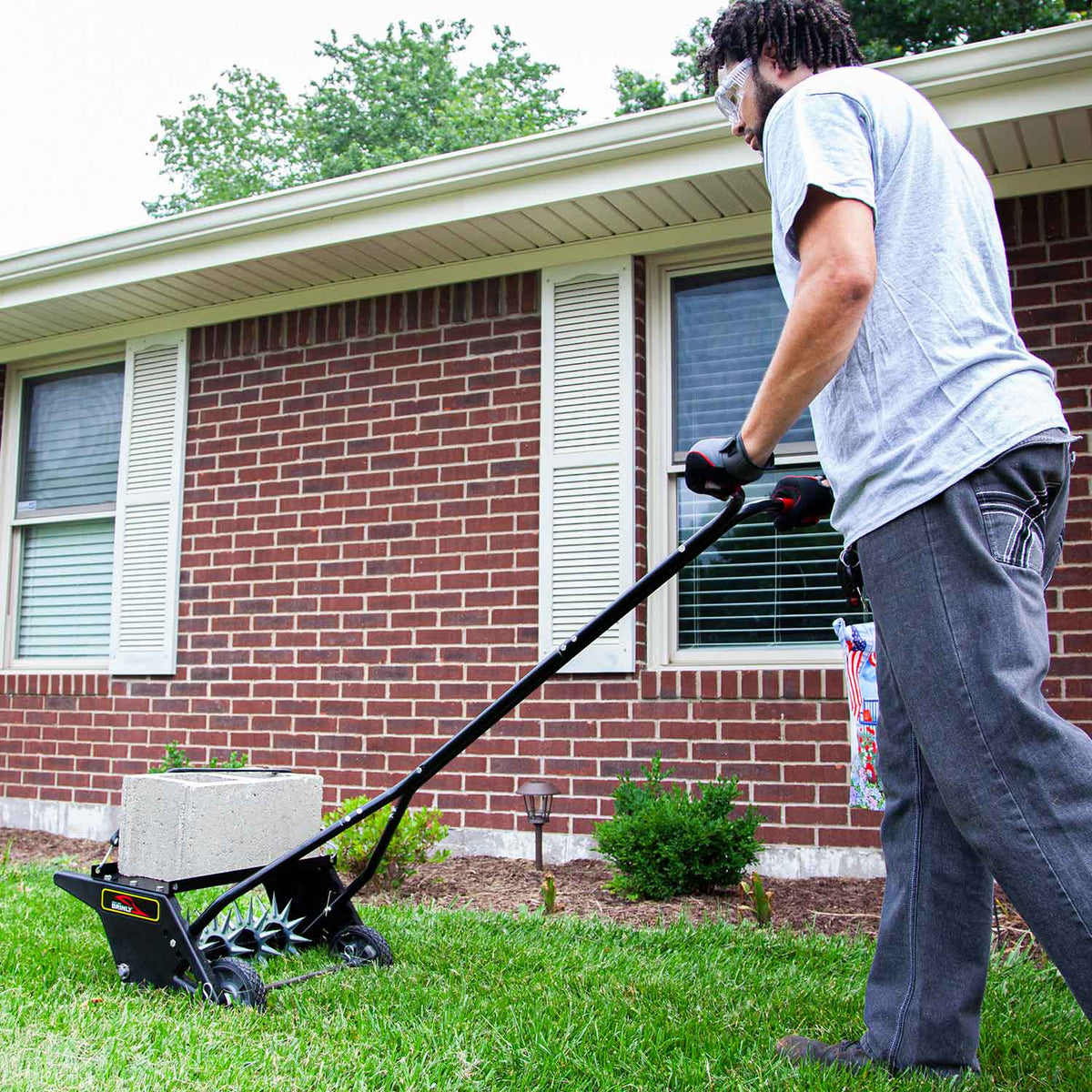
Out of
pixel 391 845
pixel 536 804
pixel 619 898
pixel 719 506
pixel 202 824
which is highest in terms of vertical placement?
pixel 719 506

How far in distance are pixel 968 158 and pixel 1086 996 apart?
1495 mm

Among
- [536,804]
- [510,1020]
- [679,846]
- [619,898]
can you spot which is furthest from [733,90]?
[536,804]

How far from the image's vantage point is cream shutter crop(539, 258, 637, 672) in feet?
18.2

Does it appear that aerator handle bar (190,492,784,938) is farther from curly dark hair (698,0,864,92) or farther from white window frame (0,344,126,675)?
white window frame (0,344,126,675)

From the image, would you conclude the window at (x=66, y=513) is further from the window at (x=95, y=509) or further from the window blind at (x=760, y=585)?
the window blind at (x=760, y=585)

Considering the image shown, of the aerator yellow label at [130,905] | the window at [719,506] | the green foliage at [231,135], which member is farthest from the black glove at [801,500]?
the green foliage at [231,135]

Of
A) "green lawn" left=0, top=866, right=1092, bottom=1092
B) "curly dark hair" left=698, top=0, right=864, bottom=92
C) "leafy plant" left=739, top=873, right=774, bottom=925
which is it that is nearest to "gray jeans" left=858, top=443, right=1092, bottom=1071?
"green lawn" left=0, top=866, right=1092, bottom=1092

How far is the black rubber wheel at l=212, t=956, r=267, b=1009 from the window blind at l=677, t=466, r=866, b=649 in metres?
3.02

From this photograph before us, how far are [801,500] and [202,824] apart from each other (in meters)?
1.83

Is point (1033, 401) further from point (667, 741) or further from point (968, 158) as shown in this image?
point (667, 741)

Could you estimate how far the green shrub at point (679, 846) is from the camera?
4.38 metres

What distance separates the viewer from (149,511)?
6.86m

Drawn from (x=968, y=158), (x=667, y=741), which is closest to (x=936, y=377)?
(x=968, y=158)

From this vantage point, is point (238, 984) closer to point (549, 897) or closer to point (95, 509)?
point (549, 897)
